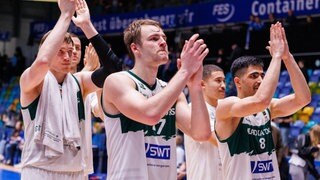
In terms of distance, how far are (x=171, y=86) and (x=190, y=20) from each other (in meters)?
14.5

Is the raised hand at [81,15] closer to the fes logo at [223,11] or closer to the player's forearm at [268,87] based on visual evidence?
the player's forearm at [268,87]

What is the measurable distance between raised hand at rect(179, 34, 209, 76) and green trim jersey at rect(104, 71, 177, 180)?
1.30ft

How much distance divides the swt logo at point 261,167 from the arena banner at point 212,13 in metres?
10.5

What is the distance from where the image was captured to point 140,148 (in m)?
3.15

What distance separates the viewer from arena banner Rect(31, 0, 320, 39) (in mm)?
14172

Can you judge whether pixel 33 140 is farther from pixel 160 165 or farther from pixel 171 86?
pixel 171 86

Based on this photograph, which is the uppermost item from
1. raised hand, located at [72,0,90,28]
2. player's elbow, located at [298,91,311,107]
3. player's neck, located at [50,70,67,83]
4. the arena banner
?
the arena banner

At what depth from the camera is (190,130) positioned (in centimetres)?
323

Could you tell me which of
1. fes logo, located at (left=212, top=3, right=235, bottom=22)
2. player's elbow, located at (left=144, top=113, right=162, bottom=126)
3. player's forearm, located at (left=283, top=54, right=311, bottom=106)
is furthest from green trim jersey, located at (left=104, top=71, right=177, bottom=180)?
fes logo, located at (left=212, top=3, right=235, bottom=22)

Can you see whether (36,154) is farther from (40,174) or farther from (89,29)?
(89,29)

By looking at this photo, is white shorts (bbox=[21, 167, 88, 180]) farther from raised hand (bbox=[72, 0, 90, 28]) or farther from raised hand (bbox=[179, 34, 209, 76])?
raised hand (bbox=[179, 34, 209, 76])

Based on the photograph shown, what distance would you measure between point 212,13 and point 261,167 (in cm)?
1280

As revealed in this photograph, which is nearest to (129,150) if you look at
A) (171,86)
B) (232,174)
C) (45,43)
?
(171,86)

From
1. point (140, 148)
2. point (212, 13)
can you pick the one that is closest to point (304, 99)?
point (140, 148)
